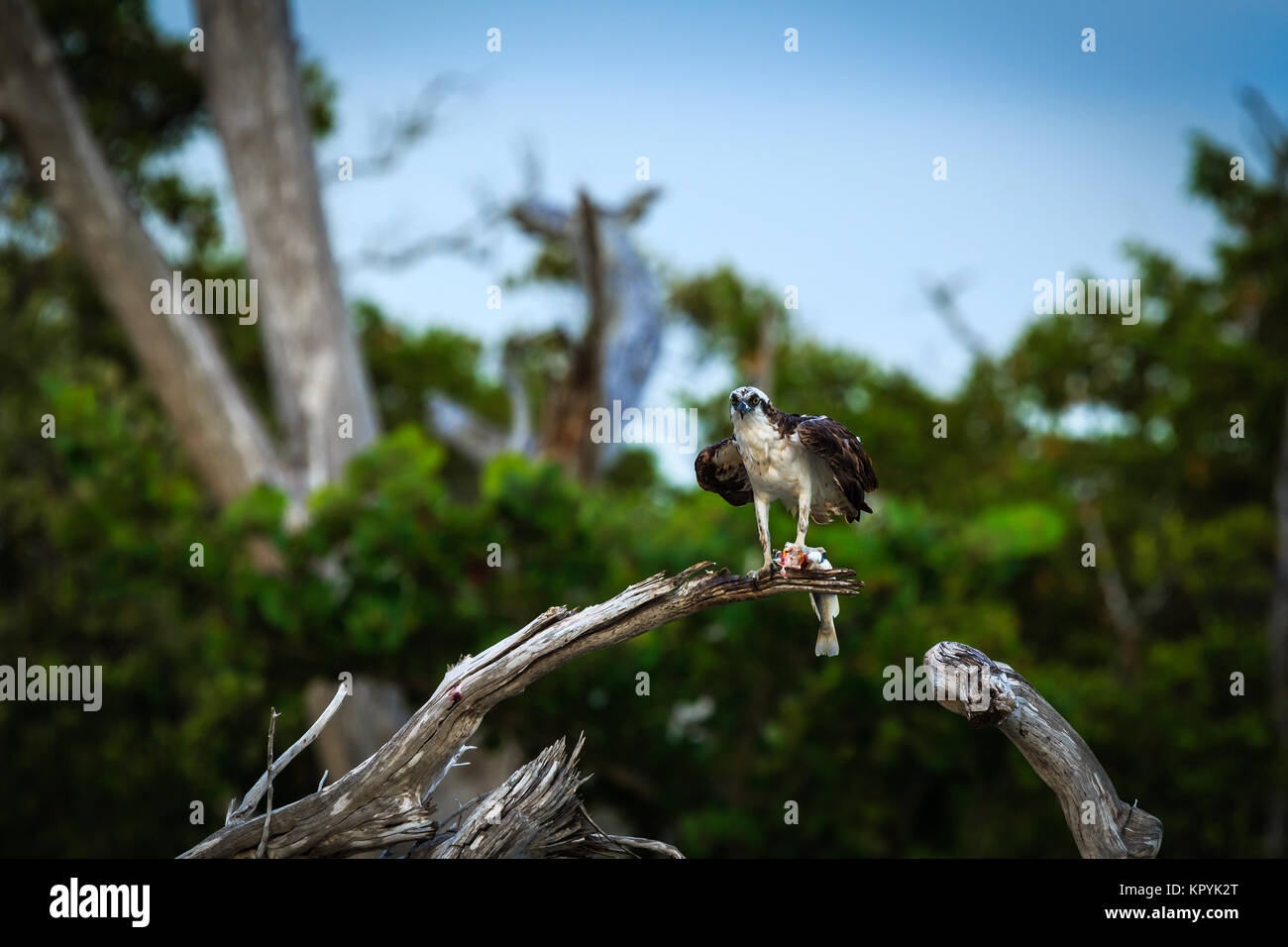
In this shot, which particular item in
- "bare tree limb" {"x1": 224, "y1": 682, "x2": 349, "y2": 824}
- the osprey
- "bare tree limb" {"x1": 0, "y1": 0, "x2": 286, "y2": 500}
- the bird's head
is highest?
"bare tree limb" {"x1": 0, "y1": 0, "x2": 286, "y2": 500}

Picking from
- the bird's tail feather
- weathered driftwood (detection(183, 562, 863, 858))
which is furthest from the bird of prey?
weathered driftwood (detection(183, 562, 863, 858))

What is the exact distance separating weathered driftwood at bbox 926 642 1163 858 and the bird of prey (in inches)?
21.5

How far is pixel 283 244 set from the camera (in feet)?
42.9

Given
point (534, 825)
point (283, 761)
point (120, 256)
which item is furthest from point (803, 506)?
point (120, 256)

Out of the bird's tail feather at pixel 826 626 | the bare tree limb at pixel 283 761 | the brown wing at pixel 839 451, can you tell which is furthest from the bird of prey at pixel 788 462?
the bare tree limb at pixel 283 761

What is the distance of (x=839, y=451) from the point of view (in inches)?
137

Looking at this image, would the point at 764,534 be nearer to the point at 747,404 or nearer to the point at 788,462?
the point at 788,462

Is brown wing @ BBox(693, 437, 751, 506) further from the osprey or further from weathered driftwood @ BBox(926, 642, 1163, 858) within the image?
weathered driftwood @ BBox(926, 642, 1163, 858)

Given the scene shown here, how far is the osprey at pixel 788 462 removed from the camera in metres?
3.44

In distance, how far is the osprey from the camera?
3438 millimetres

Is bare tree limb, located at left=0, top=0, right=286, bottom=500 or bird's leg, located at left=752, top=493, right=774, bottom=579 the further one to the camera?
bare tree limb, located at left=0, top=0, right=286, bottom=500

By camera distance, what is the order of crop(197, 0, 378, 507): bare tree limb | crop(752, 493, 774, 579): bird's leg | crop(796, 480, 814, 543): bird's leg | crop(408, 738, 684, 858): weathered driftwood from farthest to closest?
1. crop(197, 0, 378, 507): bare tree limb
2. crop(408, 738, 684, 858): weathered driftwood
3. crop(796, 480, 814, 543): bird's leg
4. crop(752, 493, 774, 579): bird's leg

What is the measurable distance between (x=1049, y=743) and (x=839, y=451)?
1103 millimetres
